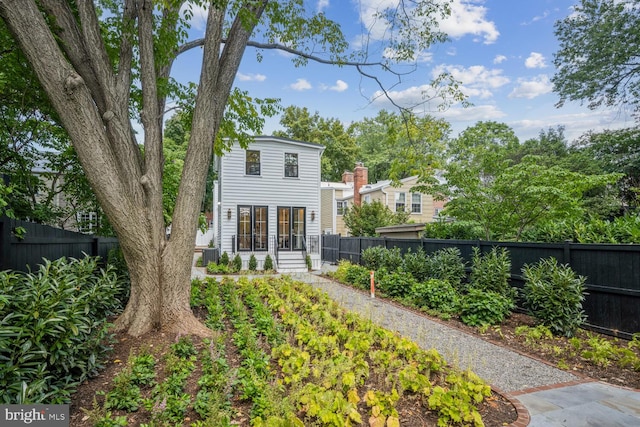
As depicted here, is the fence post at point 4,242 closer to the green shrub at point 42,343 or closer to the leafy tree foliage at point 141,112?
the green shrub at point 42,343

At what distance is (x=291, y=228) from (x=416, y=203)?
10.3 metres

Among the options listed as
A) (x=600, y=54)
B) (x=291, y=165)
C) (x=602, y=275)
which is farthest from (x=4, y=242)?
(x=600, y=54)

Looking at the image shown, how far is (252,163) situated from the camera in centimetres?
1441

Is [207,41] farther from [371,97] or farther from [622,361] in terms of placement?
[622,361]

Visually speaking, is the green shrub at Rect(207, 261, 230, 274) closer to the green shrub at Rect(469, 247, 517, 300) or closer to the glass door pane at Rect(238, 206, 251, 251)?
the glass door pane at Rect(238, 206, 251, 251)

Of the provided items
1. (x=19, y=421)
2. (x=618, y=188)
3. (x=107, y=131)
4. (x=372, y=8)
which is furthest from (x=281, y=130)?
→ (x=19, y=421)

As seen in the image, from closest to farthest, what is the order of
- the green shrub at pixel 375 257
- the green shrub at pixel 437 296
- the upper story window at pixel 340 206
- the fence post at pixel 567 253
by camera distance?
the fence post at pixel 567 253
the green shrub at pixel 437 296
the green shrub at pixel 375 257
the upper story window at pixel 340 206

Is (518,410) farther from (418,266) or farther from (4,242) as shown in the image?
(418,266)

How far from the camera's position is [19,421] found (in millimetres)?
2447

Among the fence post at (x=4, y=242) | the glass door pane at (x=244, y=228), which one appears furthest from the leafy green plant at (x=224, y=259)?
the fence post at (x=4, y=242)

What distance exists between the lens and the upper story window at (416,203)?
72.0 feet

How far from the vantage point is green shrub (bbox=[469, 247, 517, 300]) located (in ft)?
22.4

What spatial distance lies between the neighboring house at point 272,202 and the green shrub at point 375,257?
3.67m

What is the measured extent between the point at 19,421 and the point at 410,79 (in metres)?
7.25
